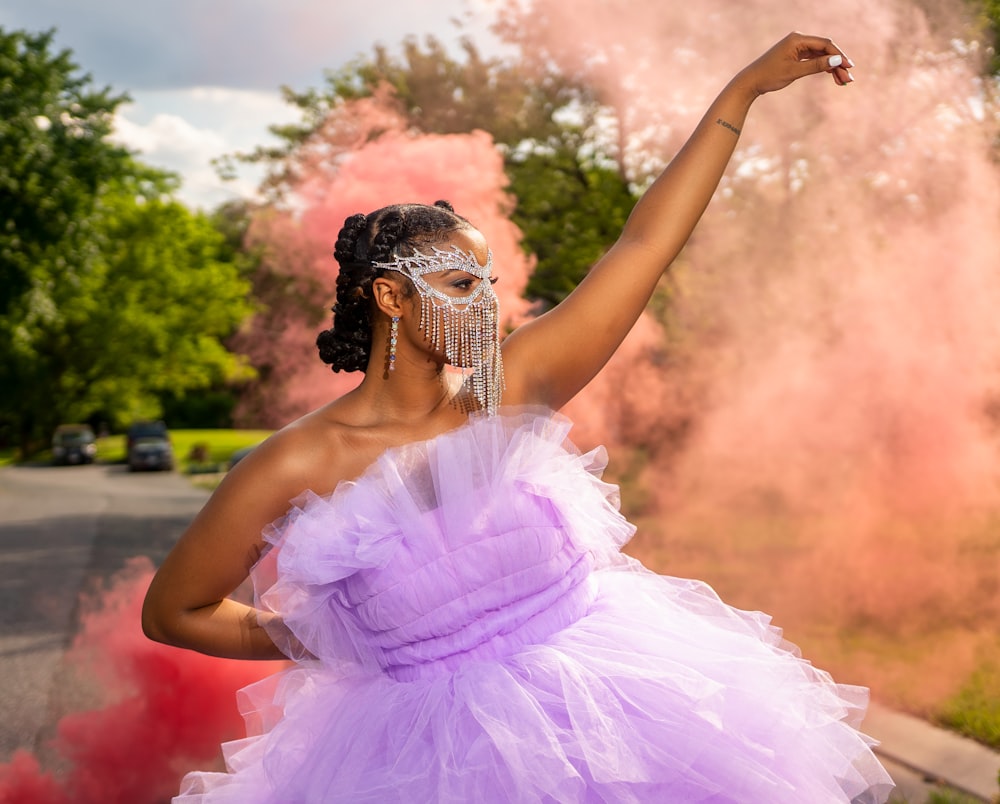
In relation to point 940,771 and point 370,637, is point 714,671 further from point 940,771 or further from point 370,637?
point 940,771

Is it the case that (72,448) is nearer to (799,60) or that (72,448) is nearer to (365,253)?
(365,253)

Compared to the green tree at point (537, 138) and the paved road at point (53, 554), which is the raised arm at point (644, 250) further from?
the green tree at point (537, 138)

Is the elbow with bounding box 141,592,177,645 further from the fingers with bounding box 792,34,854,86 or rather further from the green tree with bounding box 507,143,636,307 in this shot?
the green tree with bounding box 507,143,636,307

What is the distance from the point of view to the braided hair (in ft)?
7.09

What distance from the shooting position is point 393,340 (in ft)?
7.04

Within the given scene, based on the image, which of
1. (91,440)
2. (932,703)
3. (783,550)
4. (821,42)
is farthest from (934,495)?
(91,440)

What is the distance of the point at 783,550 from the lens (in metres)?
9.93

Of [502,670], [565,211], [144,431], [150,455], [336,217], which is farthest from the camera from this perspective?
[144,431]

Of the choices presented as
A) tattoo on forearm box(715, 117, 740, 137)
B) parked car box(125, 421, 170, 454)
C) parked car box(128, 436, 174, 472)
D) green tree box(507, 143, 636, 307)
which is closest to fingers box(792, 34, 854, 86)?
tattoo on forearm box(715, 117, 740, 137)

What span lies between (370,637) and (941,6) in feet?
31.0

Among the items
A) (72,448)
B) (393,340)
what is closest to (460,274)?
(393,340)

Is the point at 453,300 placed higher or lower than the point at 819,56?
lower

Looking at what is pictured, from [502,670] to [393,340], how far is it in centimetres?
66

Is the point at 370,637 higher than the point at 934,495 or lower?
higher
